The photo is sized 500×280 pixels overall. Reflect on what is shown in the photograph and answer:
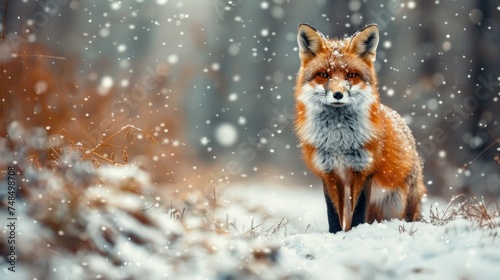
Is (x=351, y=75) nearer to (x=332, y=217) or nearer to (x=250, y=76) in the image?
(x=332, y=217)

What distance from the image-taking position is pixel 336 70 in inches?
121

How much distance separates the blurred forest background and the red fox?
5.37 ft

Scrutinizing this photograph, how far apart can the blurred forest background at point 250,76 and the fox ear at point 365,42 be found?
6.76ft

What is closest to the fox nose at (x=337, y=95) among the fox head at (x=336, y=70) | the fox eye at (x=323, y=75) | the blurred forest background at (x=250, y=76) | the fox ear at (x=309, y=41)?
the fox head at (x=336, y=70)

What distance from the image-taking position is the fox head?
3064 millimetres

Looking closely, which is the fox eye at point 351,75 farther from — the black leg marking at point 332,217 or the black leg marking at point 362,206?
the black leg marking at point 332,217

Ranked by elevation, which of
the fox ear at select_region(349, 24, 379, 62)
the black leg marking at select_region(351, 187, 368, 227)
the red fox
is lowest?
the black leg marking at select_region(351, 187, 368, 227)

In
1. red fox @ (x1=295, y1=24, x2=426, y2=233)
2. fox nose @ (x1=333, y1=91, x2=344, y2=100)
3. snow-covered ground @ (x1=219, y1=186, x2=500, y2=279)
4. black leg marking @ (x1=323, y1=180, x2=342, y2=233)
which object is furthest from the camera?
black leg marking @ (x1=323, y1=180, x2=342, y2=233)

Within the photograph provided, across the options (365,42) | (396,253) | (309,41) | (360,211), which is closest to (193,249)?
(396,253)

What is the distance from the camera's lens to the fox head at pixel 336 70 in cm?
306

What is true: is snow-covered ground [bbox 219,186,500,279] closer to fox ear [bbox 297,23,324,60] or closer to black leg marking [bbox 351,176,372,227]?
black leg marking [bbox 351,176,372,227]

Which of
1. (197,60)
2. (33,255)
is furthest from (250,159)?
(33,255)

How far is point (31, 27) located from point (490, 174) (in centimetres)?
485

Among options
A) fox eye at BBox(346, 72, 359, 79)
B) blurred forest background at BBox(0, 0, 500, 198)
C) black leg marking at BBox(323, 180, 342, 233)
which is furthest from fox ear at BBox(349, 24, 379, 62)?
blurred forest background at BBox(0, 0, 500, 198)
